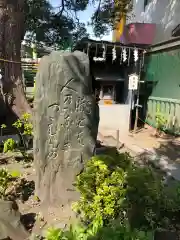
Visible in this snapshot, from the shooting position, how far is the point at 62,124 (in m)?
4.04

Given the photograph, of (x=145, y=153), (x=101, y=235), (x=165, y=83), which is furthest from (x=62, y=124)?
(x=165, y=83)

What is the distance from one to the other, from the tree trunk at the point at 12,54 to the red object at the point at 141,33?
20.1 ft

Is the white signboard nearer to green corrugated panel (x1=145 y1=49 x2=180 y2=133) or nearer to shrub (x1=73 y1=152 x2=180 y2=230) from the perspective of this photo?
green corrugated panel (x1=145 y1=49 x2=180 y2=133)

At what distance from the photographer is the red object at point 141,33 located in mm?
12219

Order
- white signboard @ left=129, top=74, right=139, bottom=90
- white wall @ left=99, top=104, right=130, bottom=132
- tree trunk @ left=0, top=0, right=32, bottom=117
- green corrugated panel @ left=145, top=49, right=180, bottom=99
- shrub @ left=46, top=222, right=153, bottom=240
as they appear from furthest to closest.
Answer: white wall @ left=99, top=104, right=130, bottom=132, green corrugated panel @ left=145, top=49, right=180, bottom=99, white signboard @ left=129, top=74, right=139, bottom=90, tree trunk @ left=0, top=0, right=32, bottom=117, shrub @ left=46, top=222, right=153, bottom=240

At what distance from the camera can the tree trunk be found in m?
7.45

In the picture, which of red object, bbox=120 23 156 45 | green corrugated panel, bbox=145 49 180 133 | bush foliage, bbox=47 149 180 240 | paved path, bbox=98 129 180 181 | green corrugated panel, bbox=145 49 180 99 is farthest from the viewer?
red object, bbox=120 23 156 45

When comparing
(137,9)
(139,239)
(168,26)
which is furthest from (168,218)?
(137,9)

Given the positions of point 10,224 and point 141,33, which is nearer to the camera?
point 10,224

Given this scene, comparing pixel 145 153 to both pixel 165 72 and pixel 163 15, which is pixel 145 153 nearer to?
pixel 165 72

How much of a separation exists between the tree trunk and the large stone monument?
3950mm

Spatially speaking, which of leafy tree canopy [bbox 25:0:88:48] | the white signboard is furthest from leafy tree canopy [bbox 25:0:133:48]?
the white signboard

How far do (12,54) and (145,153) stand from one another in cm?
493

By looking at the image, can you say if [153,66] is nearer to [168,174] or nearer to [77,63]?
[168,174]
